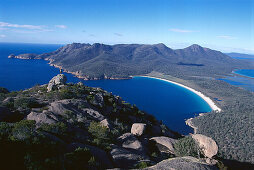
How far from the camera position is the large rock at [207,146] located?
59.2 feet

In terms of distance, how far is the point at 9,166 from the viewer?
34.0ft

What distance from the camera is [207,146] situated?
61.2 ft

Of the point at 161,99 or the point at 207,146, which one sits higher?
the point at 207,146

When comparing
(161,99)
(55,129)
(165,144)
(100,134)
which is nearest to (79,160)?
(55,129)

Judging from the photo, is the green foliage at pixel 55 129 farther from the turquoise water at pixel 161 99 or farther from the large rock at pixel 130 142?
the turquoise water at pixel 161 99

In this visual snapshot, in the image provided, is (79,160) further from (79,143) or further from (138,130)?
(138,130)

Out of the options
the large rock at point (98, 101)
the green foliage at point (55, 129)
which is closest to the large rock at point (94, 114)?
the large rock at point (98, 101)

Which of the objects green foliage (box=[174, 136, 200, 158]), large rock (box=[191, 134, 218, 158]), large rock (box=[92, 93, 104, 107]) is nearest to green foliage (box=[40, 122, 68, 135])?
green foliage (box=[174, 136, 200, 158])

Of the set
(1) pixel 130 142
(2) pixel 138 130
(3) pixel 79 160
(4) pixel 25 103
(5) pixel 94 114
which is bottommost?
(2) pixel 138 130

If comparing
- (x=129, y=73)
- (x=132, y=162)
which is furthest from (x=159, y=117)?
(x=129, y=73)

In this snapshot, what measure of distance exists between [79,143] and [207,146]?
1396cm

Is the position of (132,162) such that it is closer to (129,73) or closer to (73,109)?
(73,109)

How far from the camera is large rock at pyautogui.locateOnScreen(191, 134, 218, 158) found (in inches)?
711

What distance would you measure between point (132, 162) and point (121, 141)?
5467 mm
